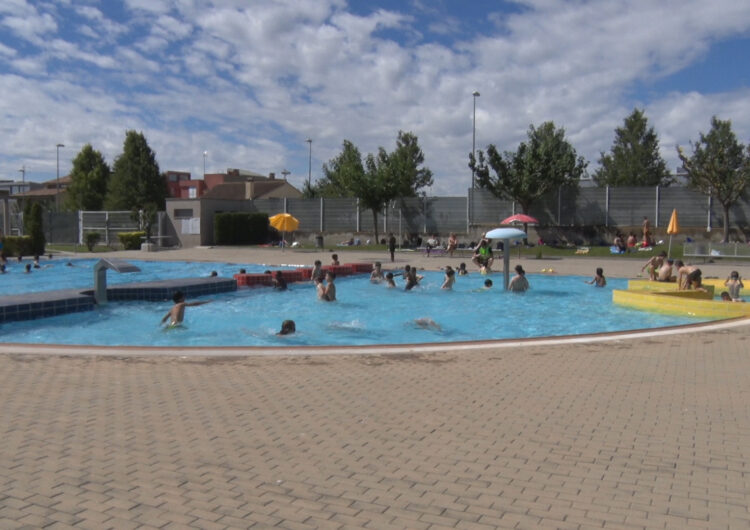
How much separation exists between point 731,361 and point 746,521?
552cm

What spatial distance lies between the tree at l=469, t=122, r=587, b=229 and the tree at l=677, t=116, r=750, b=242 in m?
5.91

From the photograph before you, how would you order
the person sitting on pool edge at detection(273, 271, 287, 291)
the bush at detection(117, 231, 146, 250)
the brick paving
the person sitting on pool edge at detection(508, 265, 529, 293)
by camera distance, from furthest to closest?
the bush at detection(117, 231, 146, 250) → the person sitting on pool edge at detection(273, 271, 287, 291) → the person sitting on pool edge at detection(508, 265, 529, 293) → the brick paving

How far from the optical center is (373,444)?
530 centimetres

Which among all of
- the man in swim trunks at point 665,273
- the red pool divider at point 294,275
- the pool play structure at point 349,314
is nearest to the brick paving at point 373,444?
the pool play structure at point 349,314

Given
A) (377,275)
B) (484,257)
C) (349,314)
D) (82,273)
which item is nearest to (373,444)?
(349,314)

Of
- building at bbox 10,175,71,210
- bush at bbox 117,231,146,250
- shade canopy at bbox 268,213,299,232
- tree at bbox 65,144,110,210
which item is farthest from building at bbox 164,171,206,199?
shade canopy at bbox 268,213,299,232

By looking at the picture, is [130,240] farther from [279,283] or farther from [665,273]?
[665,273]

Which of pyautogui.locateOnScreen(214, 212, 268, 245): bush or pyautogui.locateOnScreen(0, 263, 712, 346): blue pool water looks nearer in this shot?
pyautogui.locateOnScreen(0, 263, 712, 346): blue pool water

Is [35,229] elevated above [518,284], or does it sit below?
above

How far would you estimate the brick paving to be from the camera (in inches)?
158

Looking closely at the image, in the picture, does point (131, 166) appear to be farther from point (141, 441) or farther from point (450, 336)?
point (141, 441)

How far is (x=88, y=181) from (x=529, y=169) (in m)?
44.2

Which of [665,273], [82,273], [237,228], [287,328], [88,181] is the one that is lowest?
[287,328]

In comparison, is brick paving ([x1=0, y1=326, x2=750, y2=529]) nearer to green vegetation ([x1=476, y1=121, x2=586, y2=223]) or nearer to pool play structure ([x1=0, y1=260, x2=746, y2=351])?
pool play structure ([x1=0, y1=260, x2=746, y2=351])
